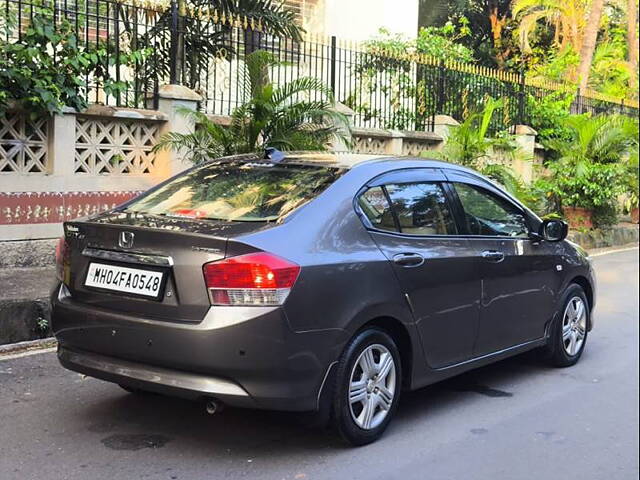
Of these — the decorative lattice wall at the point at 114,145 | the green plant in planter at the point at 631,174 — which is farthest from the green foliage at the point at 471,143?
the decorative lattice wall at the point at 114,145

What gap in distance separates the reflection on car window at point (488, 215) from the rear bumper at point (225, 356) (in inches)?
63.9

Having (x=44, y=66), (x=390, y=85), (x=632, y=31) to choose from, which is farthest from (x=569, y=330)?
(x=390, y=85)

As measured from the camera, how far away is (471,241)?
5.00 meters

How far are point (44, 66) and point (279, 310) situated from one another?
17.3 feet

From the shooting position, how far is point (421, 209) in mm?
4777

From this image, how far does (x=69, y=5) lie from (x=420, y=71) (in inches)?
251

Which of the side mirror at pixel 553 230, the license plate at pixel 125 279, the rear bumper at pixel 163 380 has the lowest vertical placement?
the rear bumper at pixel 163 380

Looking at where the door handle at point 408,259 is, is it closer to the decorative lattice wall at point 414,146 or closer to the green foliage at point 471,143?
the green foliage at point 471,143

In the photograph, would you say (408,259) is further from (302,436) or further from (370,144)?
(370,144)

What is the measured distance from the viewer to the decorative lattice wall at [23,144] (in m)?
7.88

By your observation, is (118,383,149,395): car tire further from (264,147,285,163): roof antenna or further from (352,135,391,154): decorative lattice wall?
(352,135,391,154): decorative lattice wall

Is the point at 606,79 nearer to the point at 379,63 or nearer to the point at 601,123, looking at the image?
the point at 379,63

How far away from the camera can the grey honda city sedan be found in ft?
12.2

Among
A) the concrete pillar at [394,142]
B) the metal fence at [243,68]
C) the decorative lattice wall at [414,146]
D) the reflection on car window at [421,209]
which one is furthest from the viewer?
the decorative lattice wall at [414,146]
